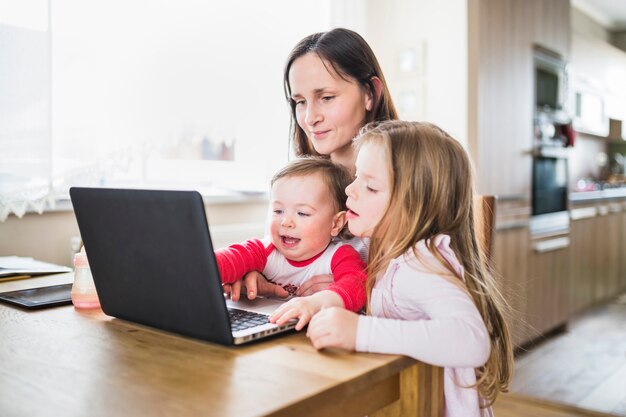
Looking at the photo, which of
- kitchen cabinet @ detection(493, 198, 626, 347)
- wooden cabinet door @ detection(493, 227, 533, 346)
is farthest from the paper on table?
wooden cabinet door @ detection(493, 227, 533, 346)

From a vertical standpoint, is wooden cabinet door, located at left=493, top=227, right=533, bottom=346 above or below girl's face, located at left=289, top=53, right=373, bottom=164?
below

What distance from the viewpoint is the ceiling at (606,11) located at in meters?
5.34

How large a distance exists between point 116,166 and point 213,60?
2.15ft

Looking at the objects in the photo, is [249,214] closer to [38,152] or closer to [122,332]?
[38,152]

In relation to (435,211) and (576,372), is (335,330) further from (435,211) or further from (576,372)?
(576,372)

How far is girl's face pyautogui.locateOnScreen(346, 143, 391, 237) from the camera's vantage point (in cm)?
93

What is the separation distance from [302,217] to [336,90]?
0.44m

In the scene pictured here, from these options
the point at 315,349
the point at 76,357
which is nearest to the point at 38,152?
the point at 76,357

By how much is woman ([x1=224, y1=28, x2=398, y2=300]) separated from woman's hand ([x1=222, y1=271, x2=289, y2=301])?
460 mm

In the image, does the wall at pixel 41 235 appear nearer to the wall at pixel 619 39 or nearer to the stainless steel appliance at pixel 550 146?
the stainless steel appliance at pixel 550 146

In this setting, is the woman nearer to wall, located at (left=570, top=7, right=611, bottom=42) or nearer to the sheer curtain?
the sheer curtain

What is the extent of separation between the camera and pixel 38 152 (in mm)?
1769

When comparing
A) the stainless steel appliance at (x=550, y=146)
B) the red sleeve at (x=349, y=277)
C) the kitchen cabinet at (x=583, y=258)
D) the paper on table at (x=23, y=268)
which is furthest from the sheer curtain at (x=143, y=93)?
the kitchen cabinet at (x=583, y=258)

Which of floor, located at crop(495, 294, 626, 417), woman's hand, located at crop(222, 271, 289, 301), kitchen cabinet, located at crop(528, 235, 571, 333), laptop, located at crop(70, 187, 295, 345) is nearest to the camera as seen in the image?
laptop, located at crop(70, 187, 295, 345)
